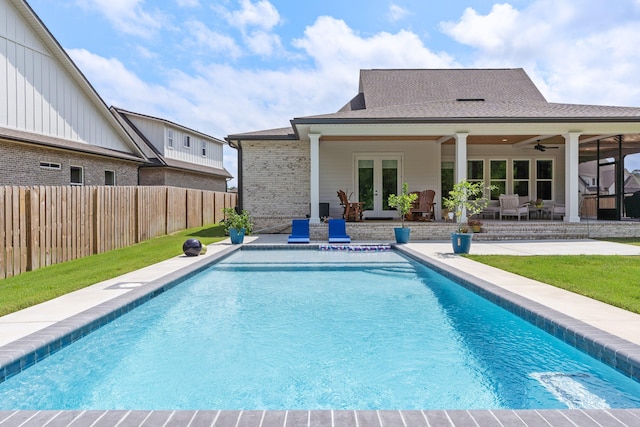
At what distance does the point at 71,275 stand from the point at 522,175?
1633cm

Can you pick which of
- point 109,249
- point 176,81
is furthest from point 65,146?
point 176,81

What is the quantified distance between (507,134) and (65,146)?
15284 millimetres

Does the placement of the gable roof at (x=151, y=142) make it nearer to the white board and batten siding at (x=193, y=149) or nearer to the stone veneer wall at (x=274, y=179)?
the white board and batten siding at (x=193, y=149)

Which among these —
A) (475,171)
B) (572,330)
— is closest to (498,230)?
(475,171)

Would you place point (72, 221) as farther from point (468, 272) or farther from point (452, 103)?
point (452, 103)

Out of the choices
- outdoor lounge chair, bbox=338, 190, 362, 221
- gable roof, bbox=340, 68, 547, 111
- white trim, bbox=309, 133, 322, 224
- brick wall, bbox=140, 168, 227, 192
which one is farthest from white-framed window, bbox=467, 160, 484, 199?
brick wall, bbox=140, 168, 227, 192

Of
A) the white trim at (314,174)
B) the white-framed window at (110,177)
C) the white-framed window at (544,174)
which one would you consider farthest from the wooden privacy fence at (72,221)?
the white-framed window at (544,174)

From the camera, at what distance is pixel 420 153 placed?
16703mm

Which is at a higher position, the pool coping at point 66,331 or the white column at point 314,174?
the white column at point 314,174

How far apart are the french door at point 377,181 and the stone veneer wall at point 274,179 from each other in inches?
86.9

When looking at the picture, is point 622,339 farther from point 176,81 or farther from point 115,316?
point 176,81

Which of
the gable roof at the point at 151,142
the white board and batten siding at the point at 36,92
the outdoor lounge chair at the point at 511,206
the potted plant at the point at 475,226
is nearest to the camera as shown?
the potted plant at the point at 475,226

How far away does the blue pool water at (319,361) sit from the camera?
3.19 m

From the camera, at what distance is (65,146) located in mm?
15344
